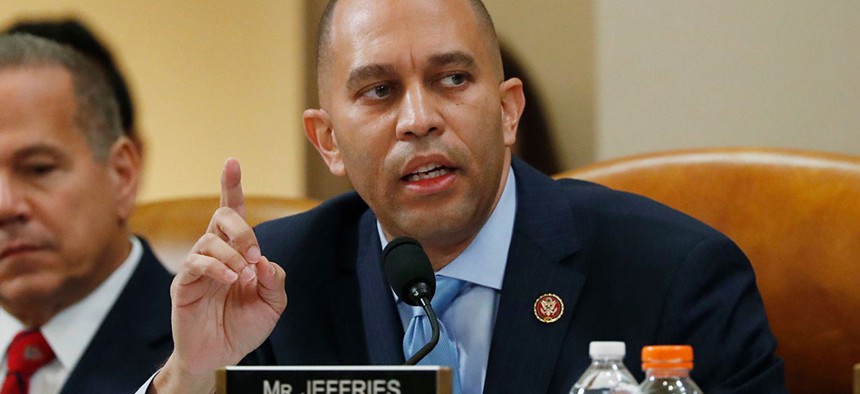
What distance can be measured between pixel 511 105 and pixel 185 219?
1.06m

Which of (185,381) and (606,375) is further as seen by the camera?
(185,381)

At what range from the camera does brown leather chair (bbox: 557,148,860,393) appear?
2188 millimetres

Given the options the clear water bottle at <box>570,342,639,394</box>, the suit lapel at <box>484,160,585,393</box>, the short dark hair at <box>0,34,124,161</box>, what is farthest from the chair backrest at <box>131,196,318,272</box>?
the clear water bottle at <box>570,342,639,394</box>

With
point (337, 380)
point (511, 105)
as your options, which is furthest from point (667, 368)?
point (511, 105)

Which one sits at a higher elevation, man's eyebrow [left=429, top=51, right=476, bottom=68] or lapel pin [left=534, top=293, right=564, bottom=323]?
man's eyebrow [left=429, top=51, right=476, bottom=68]

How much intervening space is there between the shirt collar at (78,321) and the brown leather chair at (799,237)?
1.32 meters

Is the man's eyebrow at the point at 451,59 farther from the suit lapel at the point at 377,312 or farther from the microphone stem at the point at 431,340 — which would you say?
the microphone stem at the point at 431,340

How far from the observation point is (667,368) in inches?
48.2

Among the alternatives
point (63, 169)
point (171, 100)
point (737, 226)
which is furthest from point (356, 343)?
point (171, 100)

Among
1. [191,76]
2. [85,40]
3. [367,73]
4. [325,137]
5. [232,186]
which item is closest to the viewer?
[232,186]

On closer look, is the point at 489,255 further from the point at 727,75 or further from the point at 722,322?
the point at 727,75

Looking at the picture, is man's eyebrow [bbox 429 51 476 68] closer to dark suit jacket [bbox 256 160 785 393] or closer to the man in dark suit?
the man in dark suit

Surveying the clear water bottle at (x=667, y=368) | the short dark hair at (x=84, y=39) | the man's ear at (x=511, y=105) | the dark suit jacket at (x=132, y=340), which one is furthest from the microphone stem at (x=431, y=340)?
the short dark hair at (x=84, y=39)

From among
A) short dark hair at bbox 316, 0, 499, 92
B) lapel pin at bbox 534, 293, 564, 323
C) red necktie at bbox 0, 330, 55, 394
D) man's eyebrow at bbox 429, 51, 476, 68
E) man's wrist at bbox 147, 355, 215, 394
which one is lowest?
red necktie at bbox 0, 330, 55, 394
